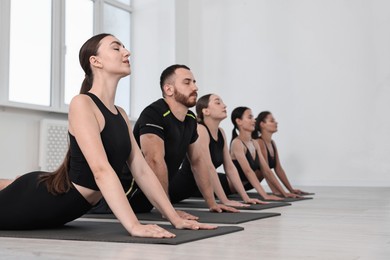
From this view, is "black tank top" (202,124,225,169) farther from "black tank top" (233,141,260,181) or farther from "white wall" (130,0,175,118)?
"white wall" (130,0,175,118)

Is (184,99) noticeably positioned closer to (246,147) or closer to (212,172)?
(212,172)

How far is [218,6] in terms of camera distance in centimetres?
851

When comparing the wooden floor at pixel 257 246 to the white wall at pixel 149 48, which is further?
the white wall at pixel 149 48

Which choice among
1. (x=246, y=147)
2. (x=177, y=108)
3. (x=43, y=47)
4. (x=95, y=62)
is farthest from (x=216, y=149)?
(x=43, y=47)

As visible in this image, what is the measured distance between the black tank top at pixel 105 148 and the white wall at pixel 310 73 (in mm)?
5553

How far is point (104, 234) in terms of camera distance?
2.26 metres

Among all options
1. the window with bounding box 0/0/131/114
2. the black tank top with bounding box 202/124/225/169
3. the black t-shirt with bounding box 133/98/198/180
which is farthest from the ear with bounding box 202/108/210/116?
the window with bounding box 0/0/131/114

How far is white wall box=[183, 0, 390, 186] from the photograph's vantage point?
7328 mm

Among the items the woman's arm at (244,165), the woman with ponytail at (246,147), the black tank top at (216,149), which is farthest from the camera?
the woman with ponytail at (246,147)

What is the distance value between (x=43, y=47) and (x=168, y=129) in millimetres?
3305

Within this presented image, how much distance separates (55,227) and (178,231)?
57cm

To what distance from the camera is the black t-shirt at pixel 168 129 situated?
3.16 meters

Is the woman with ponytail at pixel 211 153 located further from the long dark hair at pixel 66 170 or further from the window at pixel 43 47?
the window at pixel 43 47

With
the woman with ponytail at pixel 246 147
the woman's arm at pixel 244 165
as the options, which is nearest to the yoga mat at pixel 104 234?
the woman's arm at pixel 244 165
